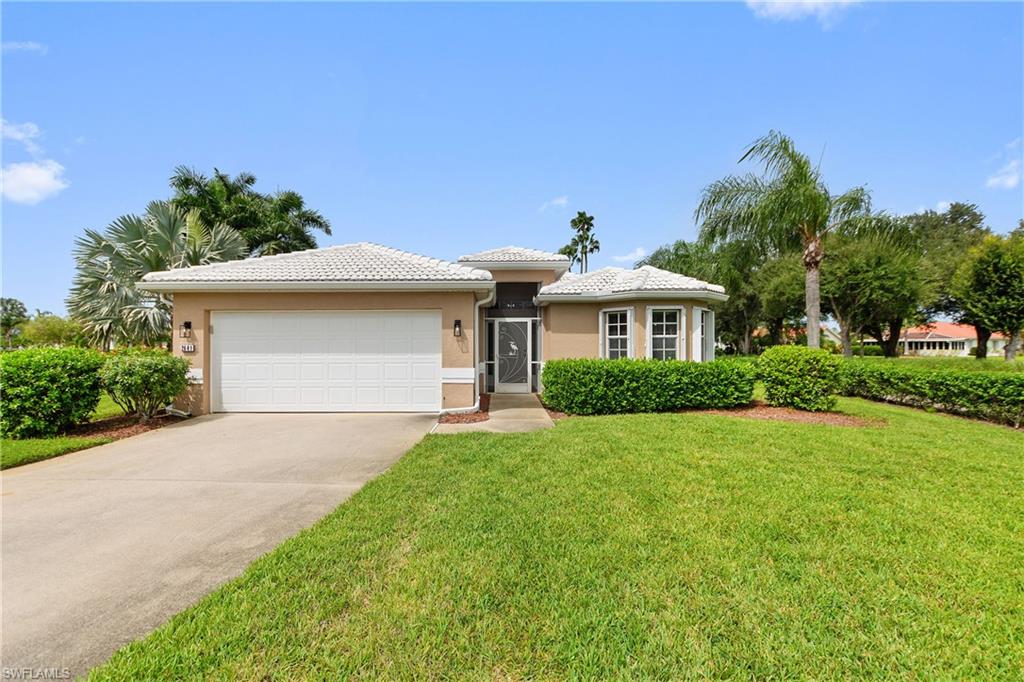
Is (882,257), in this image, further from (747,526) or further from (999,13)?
(747,526)

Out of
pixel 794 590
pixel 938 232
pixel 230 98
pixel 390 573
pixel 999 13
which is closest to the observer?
pixel 794 590

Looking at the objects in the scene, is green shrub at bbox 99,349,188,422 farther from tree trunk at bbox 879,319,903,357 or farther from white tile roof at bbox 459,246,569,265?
tree trunk at bbox 879,319,903,357

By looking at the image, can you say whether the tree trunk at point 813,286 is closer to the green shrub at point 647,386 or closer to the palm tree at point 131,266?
the green shrub at point 647,386

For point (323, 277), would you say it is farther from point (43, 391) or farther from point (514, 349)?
point (514, 349)

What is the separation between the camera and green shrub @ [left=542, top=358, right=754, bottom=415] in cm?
930

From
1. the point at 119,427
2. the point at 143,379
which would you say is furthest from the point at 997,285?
the point at 119,427

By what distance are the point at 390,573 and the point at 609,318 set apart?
35.2 feet

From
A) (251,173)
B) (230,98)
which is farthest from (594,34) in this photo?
(251,173)

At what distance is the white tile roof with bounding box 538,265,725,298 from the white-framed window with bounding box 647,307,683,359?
2.42 feet

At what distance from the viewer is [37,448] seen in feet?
21.2

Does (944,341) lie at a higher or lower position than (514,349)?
higher

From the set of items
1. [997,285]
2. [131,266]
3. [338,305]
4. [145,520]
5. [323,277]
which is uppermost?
[131,266]

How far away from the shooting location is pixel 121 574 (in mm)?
3119

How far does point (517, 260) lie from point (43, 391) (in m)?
11.4
